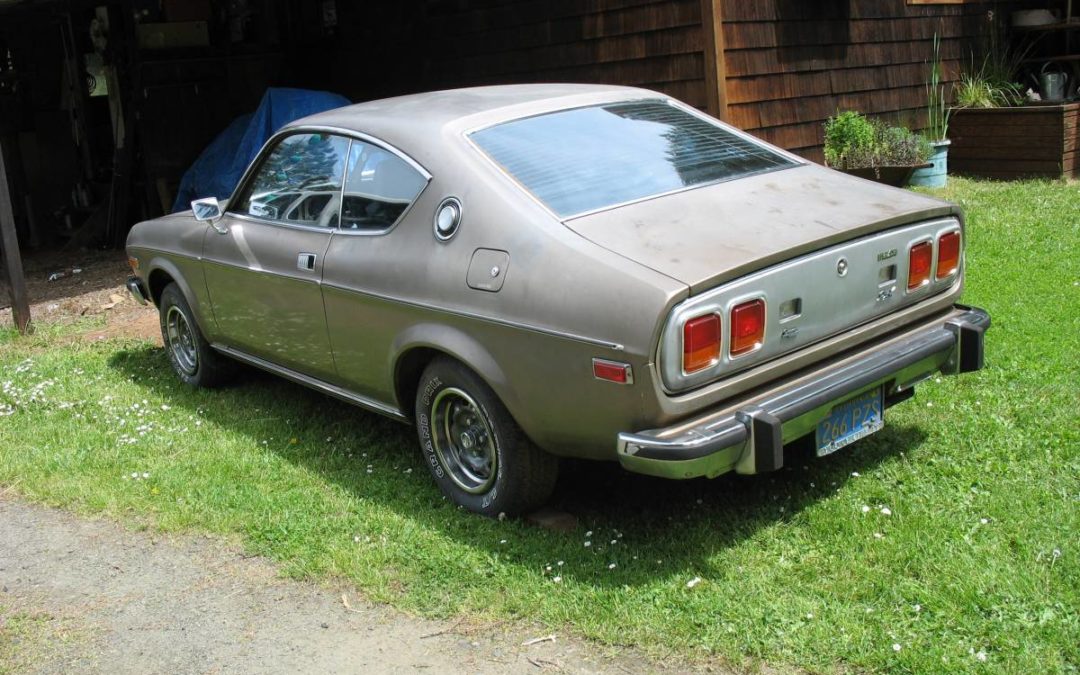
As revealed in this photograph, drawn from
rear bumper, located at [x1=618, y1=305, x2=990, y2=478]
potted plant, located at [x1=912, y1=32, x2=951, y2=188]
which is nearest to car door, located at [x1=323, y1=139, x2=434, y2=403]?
rear bumper, located at [x1=618, y1=305, x2=990, y2=478]

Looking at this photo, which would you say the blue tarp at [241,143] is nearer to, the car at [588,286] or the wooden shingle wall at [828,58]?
the wooden shingle wall at [828,58]

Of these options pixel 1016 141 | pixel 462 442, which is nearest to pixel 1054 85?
pixel 1016 141

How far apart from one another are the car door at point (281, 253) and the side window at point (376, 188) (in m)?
0.09

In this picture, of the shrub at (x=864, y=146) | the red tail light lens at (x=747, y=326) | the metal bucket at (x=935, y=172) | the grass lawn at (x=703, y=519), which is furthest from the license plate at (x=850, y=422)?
the metal bucket at (x=935, y=172)

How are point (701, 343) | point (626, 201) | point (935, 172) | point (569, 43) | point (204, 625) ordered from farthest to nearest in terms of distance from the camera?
point (935, 172), point (569, 43), point (626, 201), point (204, 625), point (701, 343)

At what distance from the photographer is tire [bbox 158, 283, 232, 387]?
6184mm

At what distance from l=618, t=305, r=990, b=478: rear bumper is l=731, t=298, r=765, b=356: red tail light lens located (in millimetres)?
195

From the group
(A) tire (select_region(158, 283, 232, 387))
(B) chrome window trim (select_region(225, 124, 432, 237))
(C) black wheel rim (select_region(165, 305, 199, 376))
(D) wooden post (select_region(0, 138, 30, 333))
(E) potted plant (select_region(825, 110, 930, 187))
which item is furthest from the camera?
(E) potted plant (select_region(825, 110, 930, 187))

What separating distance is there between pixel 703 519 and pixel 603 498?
1.62 ft

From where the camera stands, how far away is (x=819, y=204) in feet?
13.6

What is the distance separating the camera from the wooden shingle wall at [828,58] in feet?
31.5

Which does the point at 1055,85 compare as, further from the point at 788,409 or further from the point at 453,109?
the point at 788,409

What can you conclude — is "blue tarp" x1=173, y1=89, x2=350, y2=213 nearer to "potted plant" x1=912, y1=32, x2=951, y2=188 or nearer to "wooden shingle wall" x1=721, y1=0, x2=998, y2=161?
"wooden shingle wall" x1=721, y1=0, x2=998, y2=161

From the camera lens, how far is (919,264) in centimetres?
422
